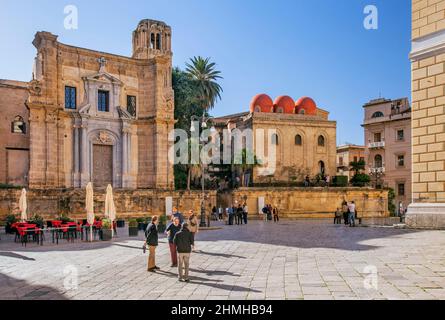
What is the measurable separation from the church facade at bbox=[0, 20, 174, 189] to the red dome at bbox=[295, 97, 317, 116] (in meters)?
18.1

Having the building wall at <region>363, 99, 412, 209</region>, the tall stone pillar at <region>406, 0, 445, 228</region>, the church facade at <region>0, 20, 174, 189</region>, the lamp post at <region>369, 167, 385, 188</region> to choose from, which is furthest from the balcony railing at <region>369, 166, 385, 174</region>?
the tall stone pillar at <region>406, 0, 445, 228</region>

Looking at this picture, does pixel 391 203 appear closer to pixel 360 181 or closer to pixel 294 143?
pixel 360 181

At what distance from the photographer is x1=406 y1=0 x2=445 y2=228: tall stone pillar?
15281 millimetres

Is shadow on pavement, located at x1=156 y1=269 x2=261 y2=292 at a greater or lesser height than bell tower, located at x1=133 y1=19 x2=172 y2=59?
lesser

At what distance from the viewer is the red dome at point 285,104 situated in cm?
5047

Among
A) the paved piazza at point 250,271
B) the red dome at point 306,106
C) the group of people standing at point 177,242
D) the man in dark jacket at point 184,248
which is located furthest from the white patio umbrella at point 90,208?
the red dome at point 306,106

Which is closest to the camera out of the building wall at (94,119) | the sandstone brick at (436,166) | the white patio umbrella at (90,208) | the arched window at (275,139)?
the sandstone brick at (436,166)

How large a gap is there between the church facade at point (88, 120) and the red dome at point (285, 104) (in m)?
15.6

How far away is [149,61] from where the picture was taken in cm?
3794

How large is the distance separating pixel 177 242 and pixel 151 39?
117 feet

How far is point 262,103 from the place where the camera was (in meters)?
50.1

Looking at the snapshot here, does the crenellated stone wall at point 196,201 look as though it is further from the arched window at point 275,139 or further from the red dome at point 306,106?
the red dome at point 306,106

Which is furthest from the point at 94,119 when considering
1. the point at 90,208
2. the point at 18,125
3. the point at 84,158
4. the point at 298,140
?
the point at 298,140

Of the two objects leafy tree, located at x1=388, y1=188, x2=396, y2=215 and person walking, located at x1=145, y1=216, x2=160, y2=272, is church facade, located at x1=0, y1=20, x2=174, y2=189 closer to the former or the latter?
leafy tree, located at x1=388, y1=188, x2=396, y2=215
